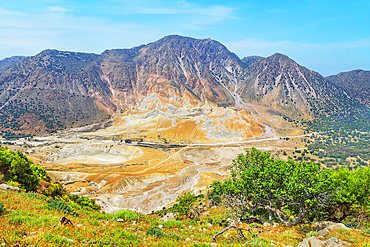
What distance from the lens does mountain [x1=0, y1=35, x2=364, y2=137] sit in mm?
104938

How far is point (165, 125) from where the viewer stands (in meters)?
102

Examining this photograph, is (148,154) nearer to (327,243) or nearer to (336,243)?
(327,243)

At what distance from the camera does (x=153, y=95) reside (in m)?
151

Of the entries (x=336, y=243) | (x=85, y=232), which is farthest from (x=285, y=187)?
(x=85, y=232)

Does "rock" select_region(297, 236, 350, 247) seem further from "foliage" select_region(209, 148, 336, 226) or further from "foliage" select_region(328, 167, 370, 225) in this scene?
"foliage" select_region(328, 167, 370, 225)

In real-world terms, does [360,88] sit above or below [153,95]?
above

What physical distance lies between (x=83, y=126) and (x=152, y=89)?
63678 millimetres

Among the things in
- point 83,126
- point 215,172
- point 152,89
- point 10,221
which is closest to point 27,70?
point 83,126

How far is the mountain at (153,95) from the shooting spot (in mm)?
104938

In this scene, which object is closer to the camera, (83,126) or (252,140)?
(252,140)

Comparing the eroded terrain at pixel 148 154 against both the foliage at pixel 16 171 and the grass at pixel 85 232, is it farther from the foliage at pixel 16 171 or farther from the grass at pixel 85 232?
the grass at pixel 85 232

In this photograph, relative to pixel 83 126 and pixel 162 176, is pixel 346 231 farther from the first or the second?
pixel 83 126

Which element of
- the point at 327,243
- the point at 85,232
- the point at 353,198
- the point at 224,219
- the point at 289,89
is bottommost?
the point at 224,219

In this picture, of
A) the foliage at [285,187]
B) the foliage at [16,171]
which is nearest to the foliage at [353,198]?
the foliage at [285,187]
